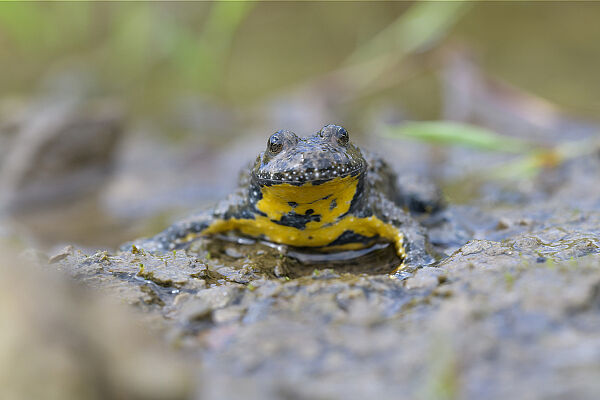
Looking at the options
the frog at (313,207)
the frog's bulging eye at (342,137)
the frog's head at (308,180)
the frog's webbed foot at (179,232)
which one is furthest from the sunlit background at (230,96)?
the frog's head at (308,180)

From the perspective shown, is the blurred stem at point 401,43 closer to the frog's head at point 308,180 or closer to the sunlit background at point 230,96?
the sunlit background at point 230,96

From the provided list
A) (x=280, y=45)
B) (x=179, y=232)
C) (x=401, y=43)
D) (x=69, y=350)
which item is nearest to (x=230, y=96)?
(x=280, y=45)

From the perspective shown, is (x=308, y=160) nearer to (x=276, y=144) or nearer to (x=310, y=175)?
(x=310, y=175)

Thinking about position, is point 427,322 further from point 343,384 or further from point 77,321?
point 77,321

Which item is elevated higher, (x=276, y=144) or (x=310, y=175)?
(x=276, y=144)

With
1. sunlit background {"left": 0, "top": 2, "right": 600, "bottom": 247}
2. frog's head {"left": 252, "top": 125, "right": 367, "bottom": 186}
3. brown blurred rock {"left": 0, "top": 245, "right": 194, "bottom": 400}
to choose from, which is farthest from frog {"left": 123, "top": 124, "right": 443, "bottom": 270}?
brown blurred rock {"left": 0, "top": 245, "right": 194, "bottom": 400}

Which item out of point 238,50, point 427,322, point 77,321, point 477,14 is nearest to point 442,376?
point 427,322
